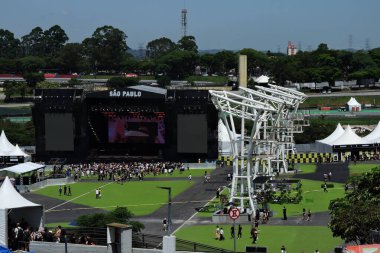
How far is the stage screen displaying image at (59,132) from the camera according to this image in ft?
313

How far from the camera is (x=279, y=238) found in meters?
51.0

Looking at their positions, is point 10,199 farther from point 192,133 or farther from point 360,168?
point 192,133

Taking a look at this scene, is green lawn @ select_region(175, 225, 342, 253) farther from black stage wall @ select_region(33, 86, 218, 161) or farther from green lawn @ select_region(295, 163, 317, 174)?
black stage wall @ select_region(33, 86, 218, 161)

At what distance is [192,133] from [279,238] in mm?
43858

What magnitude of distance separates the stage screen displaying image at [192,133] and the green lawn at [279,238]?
37612mm

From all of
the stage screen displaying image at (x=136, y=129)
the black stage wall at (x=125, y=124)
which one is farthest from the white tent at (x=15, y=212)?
the stage screen displaying image at (x=136, y=129)

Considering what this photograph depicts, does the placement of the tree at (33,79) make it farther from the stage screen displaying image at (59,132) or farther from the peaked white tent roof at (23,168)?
the peaked white tent roof at (23,168)

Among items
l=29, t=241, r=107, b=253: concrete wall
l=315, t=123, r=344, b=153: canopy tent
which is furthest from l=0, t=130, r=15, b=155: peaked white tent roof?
l=29, t=241, r=107, b=253: concrete wall

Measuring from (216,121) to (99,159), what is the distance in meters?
14.2

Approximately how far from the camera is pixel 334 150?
9544cm

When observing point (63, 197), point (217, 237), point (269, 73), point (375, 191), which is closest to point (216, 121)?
point (63, 197)

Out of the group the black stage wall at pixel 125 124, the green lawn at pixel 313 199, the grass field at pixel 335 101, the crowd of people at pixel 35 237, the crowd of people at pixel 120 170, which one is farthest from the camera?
the grass field at pixel 335 101

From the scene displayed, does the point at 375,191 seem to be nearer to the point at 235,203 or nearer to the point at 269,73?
the point at 235,203

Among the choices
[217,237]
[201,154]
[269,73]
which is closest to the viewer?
[217,237]
